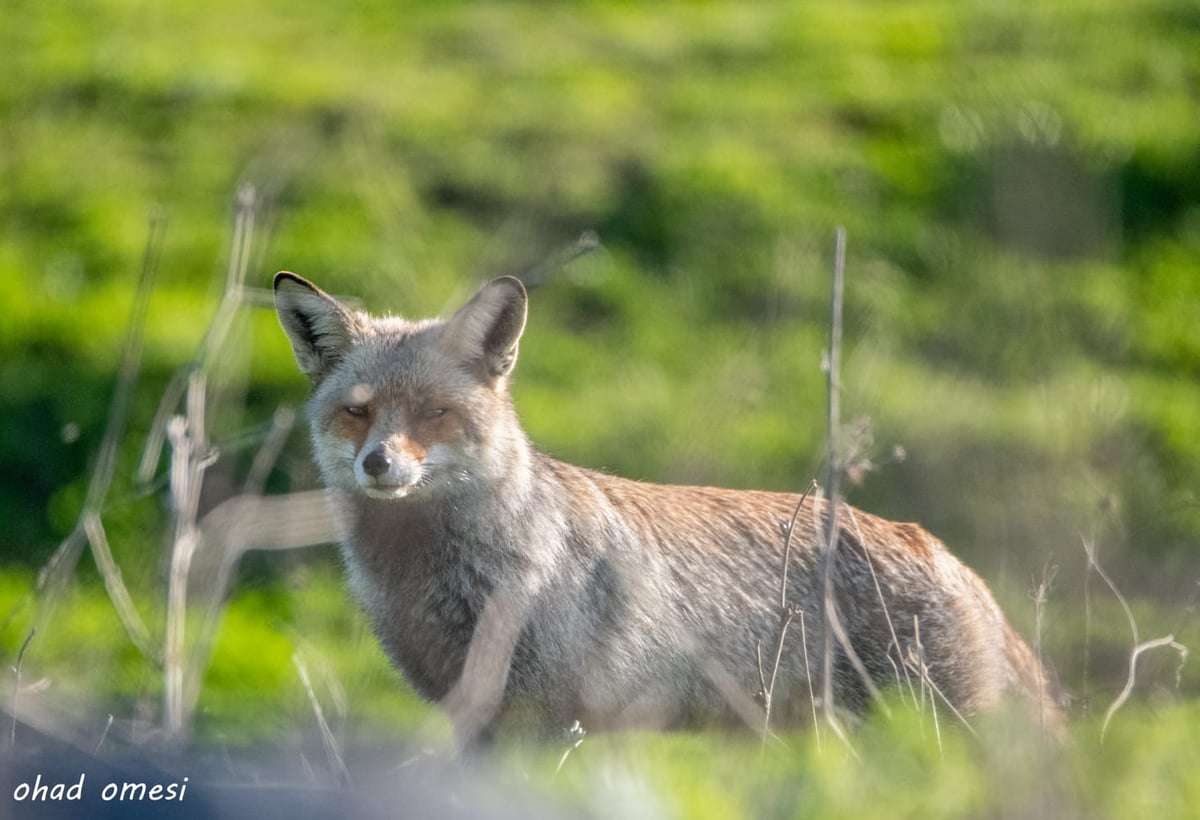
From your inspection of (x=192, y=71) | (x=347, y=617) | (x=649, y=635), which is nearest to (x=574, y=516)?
(x=649, y=635)

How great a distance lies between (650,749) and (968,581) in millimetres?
2732

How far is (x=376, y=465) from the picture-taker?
6094 millimetres

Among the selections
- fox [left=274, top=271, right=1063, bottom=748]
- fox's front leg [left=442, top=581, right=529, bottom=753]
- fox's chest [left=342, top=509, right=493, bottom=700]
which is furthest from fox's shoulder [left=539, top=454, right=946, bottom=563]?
fox's front leg [left=442, top=581, right=529, bottom=753]

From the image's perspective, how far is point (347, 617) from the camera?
12.1 m

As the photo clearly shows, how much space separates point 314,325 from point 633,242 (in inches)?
416

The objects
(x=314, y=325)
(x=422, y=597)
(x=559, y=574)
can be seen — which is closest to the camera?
(x=422, y=597)

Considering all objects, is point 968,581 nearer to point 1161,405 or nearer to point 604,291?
point 1161,405

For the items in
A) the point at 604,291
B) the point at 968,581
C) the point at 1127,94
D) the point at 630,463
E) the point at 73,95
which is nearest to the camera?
the point at 968,581

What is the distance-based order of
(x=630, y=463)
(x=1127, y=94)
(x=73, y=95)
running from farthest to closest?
(x=73, y=95) < (x=1127, y=94) < (x=630, y=463)

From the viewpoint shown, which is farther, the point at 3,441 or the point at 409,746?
the point at 3,441

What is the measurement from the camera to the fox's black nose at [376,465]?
240 inches

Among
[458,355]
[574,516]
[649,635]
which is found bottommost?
[649,635]

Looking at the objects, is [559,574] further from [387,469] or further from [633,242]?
[633,242]

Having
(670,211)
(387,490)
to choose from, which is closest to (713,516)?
(387,490)
